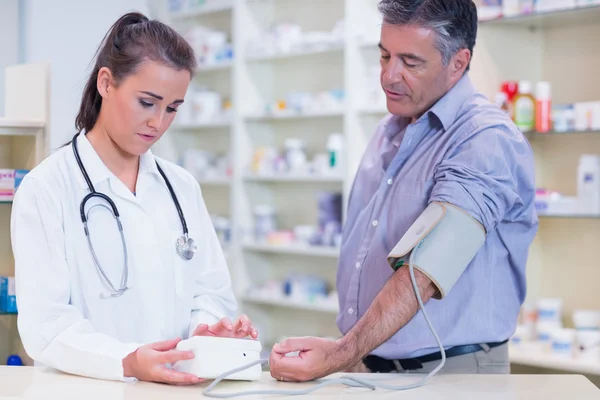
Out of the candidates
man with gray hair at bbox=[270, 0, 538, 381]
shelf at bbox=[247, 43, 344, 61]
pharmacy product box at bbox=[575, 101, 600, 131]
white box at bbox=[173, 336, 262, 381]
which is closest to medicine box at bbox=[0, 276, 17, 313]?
man with gray hair at bbox=[270, 0, 538, 381]

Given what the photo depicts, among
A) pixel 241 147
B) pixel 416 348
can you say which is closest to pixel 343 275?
pixel 416 348

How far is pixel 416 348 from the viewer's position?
2162 millimetres

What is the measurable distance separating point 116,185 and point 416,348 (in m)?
0.86

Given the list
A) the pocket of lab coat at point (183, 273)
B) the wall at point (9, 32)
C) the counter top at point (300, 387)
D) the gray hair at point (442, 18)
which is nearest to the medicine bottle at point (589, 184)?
the gray hair at point (442, 18)

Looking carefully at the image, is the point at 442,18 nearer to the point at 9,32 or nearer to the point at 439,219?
the point at 439,219

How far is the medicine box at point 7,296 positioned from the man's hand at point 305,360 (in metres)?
1.38

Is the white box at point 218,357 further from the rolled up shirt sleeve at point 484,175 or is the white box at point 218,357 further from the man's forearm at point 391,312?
the rolled up shirt sleeve at point 484,175

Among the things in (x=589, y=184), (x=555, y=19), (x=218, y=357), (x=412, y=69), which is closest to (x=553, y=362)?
(x=589, y=184)

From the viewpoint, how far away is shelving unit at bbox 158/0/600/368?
3.89 m

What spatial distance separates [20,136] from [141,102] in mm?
1146

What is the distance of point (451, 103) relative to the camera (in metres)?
2.28

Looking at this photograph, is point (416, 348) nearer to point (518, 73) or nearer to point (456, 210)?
point (456, 210)

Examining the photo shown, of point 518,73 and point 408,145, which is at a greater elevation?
point 518,73

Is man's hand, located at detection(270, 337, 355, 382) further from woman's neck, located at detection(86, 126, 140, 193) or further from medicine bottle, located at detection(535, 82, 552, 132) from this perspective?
medicine bottle, located at detection(535, 82, 552, 132)
